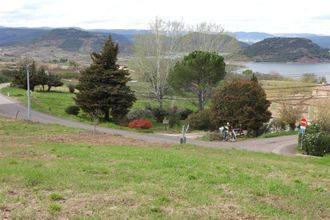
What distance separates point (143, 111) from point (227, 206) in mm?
41176

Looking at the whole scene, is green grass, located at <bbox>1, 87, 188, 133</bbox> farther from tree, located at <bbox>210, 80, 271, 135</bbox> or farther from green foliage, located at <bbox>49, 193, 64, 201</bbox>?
green foliage, located at <bbox>49, 193, 64, 201</bbox>

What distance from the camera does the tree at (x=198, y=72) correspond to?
47.1 meters

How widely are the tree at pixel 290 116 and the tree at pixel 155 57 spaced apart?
50.8 feet

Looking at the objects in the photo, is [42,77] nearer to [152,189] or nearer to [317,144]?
[317,144]

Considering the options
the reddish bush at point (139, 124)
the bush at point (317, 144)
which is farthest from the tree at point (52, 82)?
the bush at point (317, 144)

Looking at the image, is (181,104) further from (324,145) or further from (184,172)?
(184,172)

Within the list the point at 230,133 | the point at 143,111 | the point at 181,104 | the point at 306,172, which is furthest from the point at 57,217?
the point at 181,104

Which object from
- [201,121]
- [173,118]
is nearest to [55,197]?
[201,121]

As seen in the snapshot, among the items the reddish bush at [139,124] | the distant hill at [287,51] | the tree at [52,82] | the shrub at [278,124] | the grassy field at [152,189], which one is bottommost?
the reddish bush at [139,124]

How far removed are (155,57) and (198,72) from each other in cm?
859

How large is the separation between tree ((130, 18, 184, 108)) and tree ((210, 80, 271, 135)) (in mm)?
16307

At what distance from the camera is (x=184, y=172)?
1124cm

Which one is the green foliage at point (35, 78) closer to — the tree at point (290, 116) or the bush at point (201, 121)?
the bush at point (201, 121)

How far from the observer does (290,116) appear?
1697 inches
